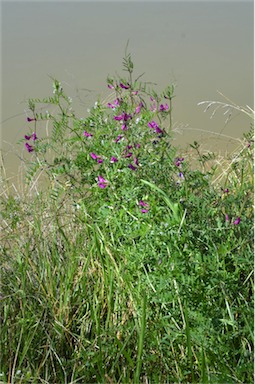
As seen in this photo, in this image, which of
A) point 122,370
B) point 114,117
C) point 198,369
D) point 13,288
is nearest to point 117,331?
point 122,370

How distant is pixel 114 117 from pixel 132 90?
183 mm

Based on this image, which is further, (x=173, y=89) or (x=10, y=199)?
(x=10, y=199)

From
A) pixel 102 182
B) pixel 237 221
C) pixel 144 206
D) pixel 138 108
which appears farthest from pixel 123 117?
pixel 237 221

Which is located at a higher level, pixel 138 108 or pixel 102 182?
pixel 138 108

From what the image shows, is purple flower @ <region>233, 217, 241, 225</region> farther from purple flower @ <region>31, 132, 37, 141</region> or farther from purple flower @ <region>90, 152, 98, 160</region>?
purple flower @ <region>31, 132, 37, 141</region>

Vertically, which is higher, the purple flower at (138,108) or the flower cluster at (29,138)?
the purple flower at (138,108)

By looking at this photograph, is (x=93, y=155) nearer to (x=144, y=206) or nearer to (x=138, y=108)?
(x=138, y=108)

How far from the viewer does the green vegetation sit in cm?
270

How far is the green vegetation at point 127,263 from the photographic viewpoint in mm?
2703

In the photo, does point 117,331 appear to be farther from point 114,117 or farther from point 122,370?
point 114,117

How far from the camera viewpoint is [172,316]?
2.83 m

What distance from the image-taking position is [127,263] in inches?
124

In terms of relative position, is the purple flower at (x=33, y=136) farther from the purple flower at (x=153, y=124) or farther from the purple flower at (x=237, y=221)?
the purple flower at (x=237, y=221)

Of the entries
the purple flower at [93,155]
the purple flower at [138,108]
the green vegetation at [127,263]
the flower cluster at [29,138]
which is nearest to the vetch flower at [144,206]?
the green vegetation at [127,263]
